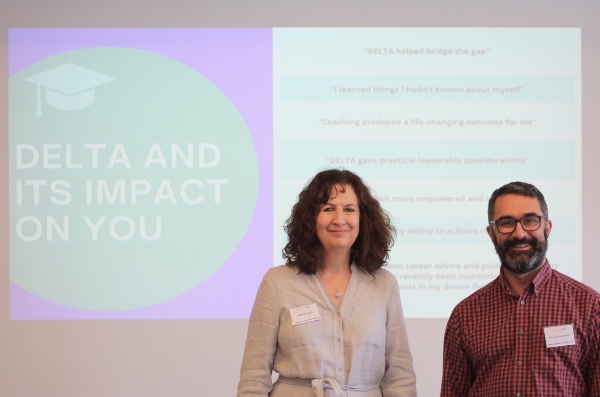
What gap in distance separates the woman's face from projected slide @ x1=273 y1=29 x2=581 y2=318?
190 cm

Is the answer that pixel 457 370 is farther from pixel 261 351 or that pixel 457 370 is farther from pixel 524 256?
pixel 261 351

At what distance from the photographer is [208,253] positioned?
4.47 m

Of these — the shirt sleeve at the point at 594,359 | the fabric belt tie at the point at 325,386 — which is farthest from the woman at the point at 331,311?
the shirt sleeve at the point at 594,359

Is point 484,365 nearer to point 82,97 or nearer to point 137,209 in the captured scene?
point 137,209

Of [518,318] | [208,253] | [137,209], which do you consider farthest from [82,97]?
[518,318]

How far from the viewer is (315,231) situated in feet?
8.47

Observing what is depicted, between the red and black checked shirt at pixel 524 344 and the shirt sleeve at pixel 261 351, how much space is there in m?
0.58

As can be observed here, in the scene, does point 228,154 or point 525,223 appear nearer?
point 525,223

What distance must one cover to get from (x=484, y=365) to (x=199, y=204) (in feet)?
8.12

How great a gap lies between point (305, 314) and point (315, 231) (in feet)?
0.94

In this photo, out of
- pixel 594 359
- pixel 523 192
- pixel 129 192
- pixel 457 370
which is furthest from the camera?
pixel 129 192

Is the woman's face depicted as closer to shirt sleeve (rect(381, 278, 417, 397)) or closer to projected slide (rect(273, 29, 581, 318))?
shirt sleeve (rect(381, 278, 417, 397))

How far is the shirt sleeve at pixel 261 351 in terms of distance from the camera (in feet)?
8.20

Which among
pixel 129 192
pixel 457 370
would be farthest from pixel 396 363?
pixel 129 192
